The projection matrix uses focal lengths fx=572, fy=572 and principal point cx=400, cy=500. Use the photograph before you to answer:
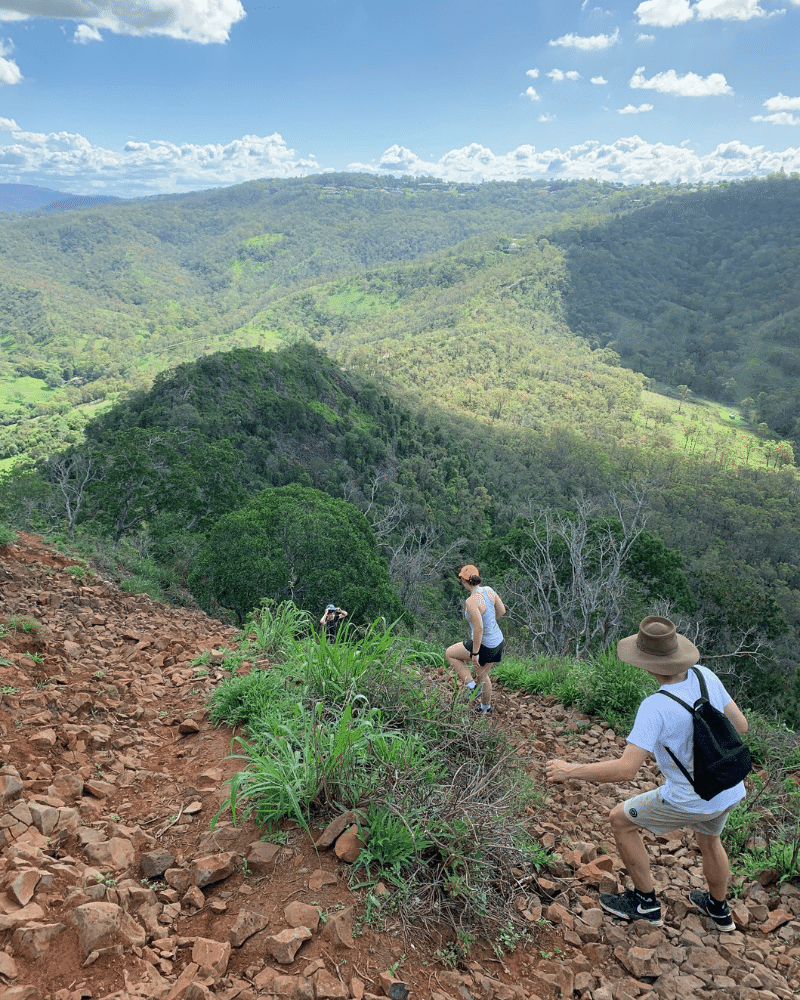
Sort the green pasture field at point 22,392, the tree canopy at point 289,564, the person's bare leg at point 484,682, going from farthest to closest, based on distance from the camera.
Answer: the green pasture field at point 22,392, the tree canopy at point 289,564, the person's bare leg at point 484,682

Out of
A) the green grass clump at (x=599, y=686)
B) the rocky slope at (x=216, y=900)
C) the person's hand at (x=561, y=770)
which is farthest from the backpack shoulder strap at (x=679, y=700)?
the green grass clump at (x=599, y=686)

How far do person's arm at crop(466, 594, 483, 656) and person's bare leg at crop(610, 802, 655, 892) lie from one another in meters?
1.85

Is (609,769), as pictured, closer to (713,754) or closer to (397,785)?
(713,754)

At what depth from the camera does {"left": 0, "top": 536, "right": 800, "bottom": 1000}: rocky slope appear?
2059mm

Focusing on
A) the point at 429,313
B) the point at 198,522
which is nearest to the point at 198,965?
the point at 198,522

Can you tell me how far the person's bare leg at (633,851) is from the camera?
9.36 feet

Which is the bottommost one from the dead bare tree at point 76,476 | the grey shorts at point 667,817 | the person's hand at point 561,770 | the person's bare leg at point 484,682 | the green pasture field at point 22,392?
the green pasture field at point 22,392

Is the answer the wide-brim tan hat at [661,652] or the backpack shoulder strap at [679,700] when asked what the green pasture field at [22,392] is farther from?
the backpack shoulder strap at [679,700]

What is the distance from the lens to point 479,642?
4.65 meters

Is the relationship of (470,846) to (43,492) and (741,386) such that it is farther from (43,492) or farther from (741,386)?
(741,386)

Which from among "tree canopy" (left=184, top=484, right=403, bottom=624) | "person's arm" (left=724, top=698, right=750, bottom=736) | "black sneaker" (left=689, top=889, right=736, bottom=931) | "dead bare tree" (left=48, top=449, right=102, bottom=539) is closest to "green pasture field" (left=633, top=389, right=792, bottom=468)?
"tree canopy" (left=184, top=484, right=403, bottom=624)

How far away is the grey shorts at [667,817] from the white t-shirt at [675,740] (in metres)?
0.04

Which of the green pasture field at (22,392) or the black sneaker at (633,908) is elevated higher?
the black sneaker at (633,908)

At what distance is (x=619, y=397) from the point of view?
346 ft
